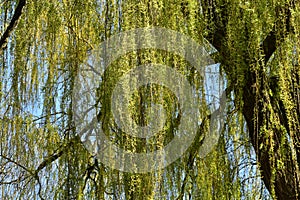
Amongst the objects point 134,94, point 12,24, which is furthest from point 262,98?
point 12,24

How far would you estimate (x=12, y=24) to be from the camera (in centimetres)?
219

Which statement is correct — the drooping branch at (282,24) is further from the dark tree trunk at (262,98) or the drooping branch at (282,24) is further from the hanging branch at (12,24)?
the hanging branch at (12,24)

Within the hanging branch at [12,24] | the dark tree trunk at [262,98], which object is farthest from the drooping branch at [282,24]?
the hanging branch at [12,24]

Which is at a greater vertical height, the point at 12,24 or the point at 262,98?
the point at 12,24

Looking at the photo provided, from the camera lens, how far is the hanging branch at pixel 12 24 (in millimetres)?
2171

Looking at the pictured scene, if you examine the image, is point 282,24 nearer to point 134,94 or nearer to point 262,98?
point 262,98

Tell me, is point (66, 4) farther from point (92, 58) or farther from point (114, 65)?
point (114, 65)

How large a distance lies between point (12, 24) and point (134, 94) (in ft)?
2.15

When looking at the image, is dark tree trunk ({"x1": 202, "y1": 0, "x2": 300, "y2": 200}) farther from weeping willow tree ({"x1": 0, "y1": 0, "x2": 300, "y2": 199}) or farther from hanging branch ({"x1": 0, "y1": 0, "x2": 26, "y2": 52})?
hanging branch ({"x1": 0, "y1": 0, "x2": 26, "y2": 52})

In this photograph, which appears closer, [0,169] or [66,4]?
[66,4]

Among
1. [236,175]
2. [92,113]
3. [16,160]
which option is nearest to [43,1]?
[92,113]

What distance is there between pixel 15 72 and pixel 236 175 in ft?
3.51

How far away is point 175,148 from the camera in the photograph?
2.32 metres

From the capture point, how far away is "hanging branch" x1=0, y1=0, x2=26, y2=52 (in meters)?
2.17
